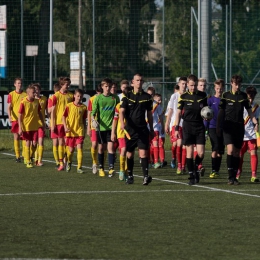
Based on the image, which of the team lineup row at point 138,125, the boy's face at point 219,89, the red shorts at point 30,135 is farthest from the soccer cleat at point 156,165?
the boy's face at point 219,89

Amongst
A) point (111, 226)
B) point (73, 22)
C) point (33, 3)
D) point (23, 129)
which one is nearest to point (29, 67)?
point (33, 3)

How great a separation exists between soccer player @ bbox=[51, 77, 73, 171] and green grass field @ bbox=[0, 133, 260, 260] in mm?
1961

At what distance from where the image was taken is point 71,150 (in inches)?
764

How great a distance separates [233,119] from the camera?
16.7m

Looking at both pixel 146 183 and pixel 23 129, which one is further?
pixel 23 129

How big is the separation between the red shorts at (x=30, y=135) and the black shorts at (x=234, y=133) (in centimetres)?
581

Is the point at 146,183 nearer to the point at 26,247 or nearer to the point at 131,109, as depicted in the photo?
the point at 131,109

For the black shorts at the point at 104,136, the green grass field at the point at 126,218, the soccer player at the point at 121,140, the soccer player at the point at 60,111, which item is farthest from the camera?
the soccer player at the point at 60,111

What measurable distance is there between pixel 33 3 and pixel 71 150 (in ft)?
69.3

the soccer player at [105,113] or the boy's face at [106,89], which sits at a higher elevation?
the boy's face at [106,89]

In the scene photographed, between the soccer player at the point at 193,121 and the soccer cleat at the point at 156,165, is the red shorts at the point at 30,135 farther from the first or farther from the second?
the soccer player at the point at 193,121

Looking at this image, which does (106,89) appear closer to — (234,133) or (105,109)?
(105,109)

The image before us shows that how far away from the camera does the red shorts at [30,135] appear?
21.1m

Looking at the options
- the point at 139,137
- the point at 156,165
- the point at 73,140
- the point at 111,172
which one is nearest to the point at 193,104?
the point at 139,137
